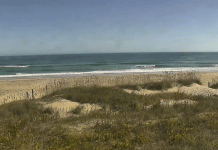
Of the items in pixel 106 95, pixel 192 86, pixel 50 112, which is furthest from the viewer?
pixel 192 86

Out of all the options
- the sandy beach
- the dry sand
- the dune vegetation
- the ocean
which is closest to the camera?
the dune vegetation

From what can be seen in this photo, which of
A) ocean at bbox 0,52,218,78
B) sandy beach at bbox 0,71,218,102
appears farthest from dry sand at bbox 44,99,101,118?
ocean at bbox 0,52,218,78

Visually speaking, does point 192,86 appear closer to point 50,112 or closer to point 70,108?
point 70,108

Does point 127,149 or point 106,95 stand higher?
point 106,95

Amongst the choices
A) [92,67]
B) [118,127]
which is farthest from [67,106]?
[92,67]

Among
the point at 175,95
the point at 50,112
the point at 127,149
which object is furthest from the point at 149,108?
the point at 50,112

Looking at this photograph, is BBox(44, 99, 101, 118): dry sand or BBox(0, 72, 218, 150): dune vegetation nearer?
BBox(0, 72, 218, 150): dune vegetation

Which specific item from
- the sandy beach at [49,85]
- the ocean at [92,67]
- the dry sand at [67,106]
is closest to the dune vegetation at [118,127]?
the dry sand at [67,106]

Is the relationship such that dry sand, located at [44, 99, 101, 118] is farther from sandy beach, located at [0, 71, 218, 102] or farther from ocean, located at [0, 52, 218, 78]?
ocean, located at [0, 52, 218, 78]

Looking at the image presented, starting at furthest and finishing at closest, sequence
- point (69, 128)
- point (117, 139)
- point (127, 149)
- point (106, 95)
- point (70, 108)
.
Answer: point (106, 95) → point (70, 108) → point (69, 128) → point (117, 139) → point (127, 149)
